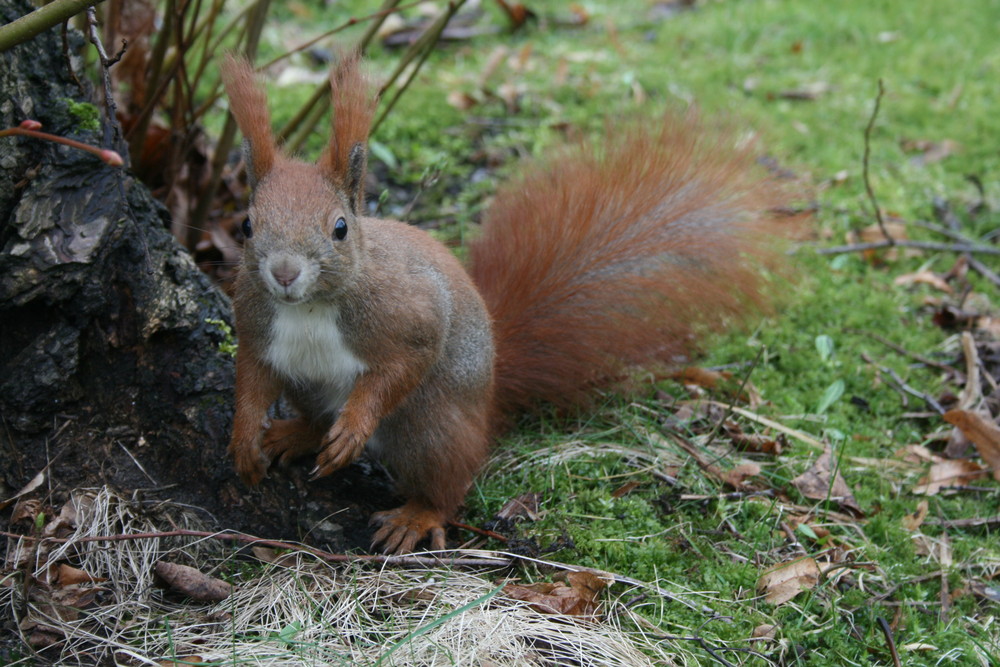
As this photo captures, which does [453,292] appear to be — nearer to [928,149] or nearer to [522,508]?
[522,508]

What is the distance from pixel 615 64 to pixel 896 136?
1.41 m

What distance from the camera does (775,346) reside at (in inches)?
123

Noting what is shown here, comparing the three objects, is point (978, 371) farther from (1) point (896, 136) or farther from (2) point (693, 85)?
(2) point (693, 85)

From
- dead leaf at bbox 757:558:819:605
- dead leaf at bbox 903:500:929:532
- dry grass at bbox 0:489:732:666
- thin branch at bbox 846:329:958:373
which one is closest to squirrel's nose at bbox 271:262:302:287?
dry grass at bbox 0:489:732:666

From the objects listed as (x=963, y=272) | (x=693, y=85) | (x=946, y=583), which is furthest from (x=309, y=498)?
(x=693, y=85)

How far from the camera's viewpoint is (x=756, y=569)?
214 centimetres

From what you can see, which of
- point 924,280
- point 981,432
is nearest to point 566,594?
point 981,432

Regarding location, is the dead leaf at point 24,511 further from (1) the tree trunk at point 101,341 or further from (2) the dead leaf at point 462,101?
(2) the dead leaf at point 462,101

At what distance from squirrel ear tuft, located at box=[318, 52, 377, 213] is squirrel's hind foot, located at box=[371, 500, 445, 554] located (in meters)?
0.76

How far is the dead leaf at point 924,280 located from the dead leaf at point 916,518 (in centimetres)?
123

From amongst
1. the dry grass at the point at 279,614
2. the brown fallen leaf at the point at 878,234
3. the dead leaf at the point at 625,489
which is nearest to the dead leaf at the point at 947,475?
the dead leaf at the point at 625,489

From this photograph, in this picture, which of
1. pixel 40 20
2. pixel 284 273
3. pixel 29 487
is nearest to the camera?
pixel 40 20

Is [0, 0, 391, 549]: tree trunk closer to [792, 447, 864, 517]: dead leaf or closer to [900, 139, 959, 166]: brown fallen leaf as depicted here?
[792, 447, 864, 517]: dead leaf

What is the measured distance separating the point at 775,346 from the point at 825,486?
726mm
